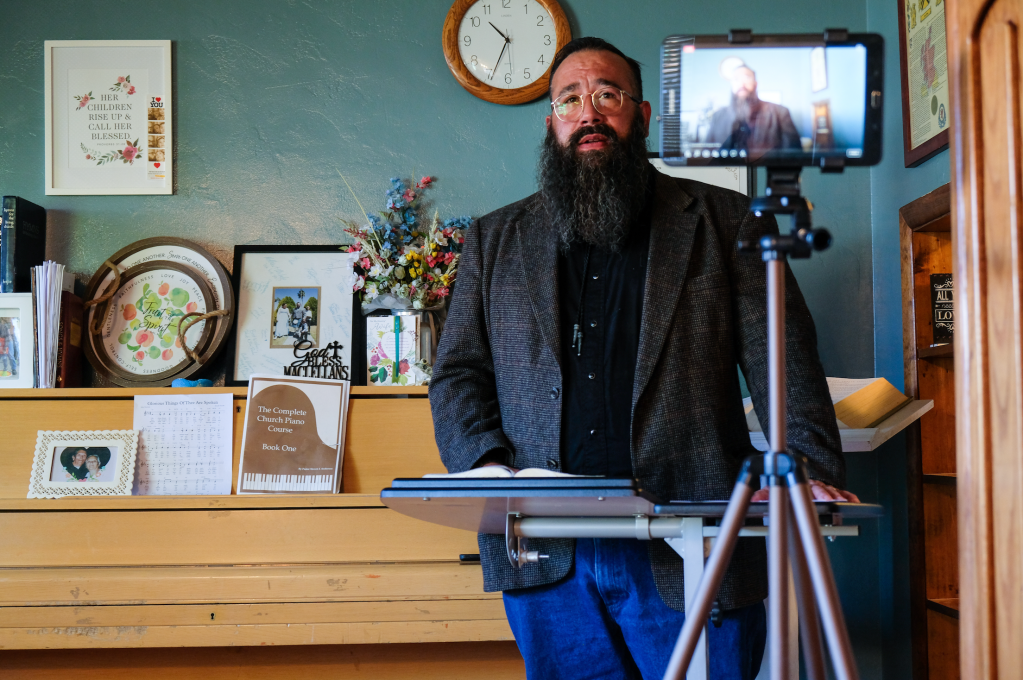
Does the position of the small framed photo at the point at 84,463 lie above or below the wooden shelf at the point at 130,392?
below

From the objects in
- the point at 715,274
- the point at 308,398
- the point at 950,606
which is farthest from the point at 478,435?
the point at 950,606

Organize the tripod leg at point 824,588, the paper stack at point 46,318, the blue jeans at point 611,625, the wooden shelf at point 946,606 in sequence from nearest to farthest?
1. the tripod leg at point 824,588
2. the blue jeans at point 611,625
3. the wooden shelf at point 946,606
4. the paper stack at point 46,318

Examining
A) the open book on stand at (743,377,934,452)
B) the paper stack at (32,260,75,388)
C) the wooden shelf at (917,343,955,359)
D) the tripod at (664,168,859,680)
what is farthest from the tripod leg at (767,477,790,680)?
the paper stack at (32,260,75,388)

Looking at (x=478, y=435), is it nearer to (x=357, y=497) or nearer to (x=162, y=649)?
(x=357, y=497)

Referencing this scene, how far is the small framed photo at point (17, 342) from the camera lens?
2617 mm

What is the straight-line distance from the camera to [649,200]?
1.79 metres

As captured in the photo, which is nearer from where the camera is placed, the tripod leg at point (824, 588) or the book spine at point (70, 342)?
the tripod leg at point (824, 588)

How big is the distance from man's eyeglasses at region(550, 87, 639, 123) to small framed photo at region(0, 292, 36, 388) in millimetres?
1839

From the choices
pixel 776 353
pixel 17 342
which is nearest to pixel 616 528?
pixel 776 353

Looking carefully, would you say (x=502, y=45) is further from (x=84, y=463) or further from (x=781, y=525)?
(x=781, y=525)

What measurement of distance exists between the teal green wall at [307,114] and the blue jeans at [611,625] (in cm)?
163

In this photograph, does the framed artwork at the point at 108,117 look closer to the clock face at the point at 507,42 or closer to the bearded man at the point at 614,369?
the clock face at the point at 507,42

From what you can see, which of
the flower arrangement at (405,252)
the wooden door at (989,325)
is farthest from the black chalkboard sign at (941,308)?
the wooden door at (989,325)

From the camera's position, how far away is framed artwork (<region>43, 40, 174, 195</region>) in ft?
9.52
